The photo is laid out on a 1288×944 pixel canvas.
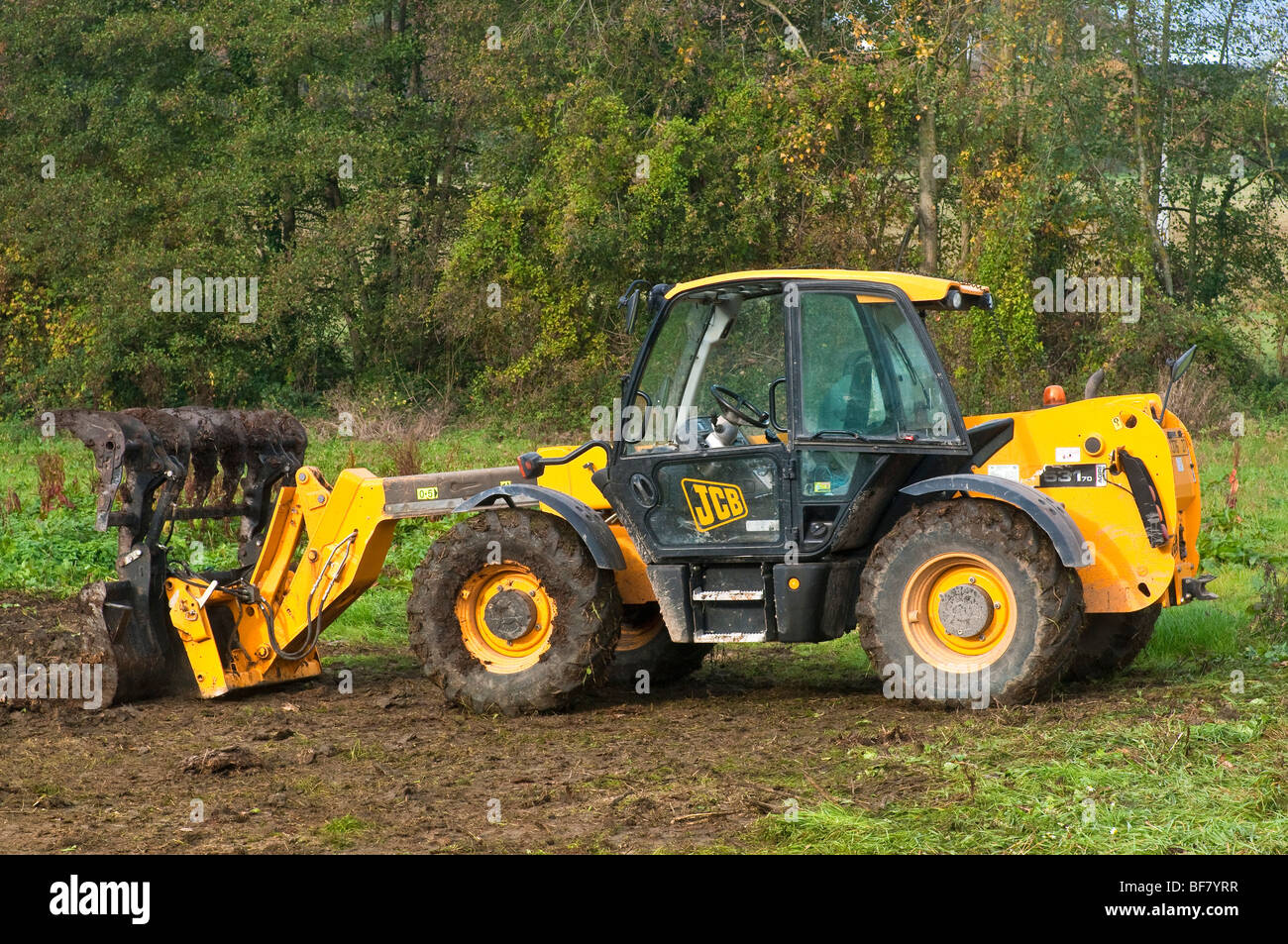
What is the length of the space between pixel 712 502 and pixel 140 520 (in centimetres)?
321

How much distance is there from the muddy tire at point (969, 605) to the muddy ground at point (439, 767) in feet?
0.65

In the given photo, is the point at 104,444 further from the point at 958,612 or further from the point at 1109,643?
the point at 1109,643

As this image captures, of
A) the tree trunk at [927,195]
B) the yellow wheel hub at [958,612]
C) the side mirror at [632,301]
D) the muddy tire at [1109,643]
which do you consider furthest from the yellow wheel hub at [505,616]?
the tree trunk at [927,195]

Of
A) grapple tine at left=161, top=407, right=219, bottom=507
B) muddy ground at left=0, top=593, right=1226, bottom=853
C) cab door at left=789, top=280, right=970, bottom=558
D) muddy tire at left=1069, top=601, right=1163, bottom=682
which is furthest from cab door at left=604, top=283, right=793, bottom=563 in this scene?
grapple tine at left=161, top=407, right=219, bottom=507

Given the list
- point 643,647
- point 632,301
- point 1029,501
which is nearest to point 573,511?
point 632,301

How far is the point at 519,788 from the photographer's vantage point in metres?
6.38

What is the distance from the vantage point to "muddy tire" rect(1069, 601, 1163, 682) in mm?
8148

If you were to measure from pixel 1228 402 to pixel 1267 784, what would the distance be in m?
17.4

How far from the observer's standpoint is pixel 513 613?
795 centimetres

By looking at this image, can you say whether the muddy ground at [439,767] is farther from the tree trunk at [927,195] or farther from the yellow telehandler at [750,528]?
the tree trunk at [927,195]

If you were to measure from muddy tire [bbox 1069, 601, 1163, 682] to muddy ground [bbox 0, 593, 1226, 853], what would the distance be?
1.48ft

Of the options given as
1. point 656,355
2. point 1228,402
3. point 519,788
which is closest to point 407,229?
point 1228,402

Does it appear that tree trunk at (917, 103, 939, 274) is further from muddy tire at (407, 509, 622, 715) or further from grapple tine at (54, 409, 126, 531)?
grapple tine at (54, 409, 126, 531)

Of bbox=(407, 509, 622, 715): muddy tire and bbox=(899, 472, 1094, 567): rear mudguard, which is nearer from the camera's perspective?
bbox=(899, 472, 1094, 567): rear mudguard
